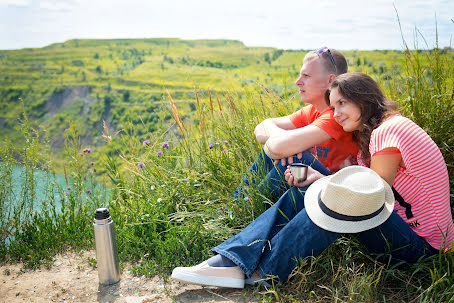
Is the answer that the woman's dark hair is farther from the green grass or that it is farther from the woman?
the green grass

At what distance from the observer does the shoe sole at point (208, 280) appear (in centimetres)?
218

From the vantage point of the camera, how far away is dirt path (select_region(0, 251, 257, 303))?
230cm

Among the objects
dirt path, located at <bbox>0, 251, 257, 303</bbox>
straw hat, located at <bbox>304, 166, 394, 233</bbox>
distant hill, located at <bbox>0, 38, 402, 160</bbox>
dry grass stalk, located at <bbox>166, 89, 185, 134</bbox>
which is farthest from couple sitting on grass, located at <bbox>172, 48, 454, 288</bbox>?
distant hill, located at <bbox>0, 38, 402, 160</bbox>

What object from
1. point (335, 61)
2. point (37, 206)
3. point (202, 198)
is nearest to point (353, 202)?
point (335, 61)

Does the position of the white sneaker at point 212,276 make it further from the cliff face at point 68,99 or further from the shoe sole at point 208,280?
the cliff face at point 68,99

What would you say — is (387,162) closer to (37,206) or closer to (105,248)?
(105,248)

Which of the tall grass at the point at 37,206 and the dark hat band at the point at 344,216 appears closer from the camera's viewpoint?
the dark hat band at the point at 344,216

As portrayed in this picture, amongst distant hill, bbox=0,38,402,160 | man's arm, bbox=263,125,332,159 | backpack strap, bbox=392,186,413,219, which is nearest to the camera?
backpack strap, bbox=392,186,413,219

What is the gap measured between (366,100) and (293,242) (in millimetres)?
909

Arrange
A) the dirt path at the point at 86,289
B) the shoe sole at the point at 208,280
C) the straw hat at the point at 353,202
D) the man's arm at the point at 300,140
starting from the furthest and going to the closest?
the man's arm at the point at 300,140 < the dirt path at the point at 86,289 < the shoe sole at the point at 208,280 < the straw hat at the point at 353,202

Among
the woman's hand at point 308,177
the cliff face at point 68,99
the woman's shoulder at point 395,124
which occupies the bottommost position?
the cliff face at point 68,99

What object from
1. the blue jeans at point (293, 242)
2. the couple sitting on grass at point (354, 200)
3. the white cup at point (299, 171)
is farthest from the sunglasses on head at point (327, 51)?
the blue jeans at point (293, 242)

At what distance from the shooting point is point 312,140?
2.42 metres

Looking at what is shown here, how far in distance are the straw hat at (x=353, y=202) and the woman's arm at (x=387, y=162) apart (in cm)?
5
